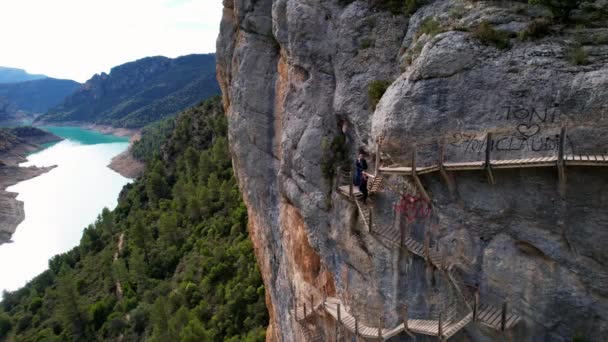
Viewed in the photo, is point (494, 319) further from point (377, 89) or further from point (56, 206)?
point (56, 206)

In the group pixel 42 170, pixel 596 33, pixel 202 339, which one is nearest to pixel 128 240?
pixel 202 339

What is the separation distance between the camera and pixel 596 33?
30.1ft

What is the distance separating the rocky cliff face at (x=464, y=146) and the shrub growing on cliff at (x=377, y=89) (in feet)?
0.93

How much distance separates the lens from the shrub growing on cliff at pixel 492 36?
969cm

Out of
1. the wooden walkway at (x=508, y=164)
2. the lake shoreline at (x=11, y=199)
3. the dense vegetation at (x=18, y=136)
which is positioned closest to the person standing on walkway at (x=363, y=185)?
the wooden walkway at (x=508, y=164)

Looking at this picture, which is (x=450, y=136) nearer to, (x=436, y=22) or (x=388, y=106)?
(x=388, y=106)

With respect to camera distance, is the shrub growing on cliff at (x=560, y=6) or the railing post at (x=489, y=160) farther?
the shrub growing on cliff at (x=560, y=6)

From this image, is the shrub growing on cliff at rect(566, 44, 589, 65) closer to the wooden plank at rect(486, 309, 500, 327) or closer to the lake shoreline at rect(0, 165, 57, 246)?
the wooden plank at rect(486, 309, 500, 327)

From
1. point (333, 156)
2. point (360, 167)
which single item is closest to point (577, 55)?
point (360, 167)

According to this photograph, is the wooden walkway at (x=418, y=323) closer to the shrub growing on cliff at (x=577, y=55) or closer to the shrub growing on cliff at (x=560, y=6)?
the shrub growing on cliff at (x=577, y=55)

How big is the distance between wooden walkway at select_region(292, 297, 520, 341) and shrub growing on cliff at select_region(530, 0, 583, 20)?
695cm

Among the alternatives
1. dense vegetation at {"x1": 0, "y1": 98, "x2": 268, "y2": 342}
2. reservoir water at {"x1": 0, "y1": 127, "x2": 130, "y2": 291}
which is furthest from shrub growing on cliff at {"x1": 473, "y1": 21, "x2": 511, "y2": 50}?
reservoir water at {"x1": 0, "y1": 127, "x2": 130, "y2": 291}

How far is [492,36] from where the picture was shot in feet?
32.1

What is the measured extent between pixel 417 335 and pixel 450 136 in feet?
17.9
